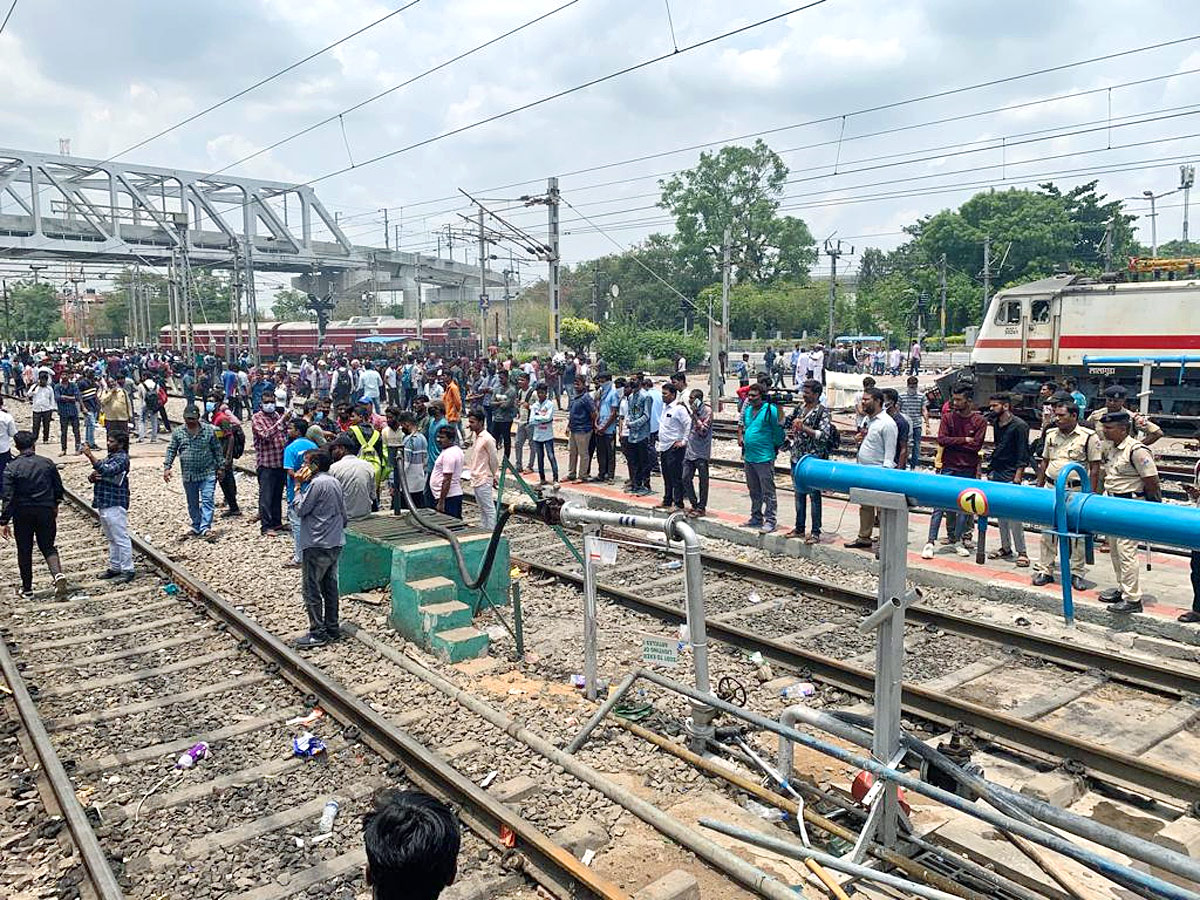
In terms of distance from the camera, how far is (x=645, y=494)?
1402 cm

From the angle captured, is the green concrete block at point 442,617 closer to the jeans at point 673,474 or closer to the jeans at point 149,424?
the jeans at point 673,474

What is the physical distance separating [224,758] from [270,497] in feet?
22.5

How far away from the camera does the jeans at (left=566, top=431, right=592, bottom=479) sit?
14883 mm

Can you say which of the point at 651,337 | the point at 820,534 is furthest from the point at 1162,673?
the point at 651,337

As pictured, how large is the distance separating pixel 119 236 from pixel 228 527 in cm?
6410

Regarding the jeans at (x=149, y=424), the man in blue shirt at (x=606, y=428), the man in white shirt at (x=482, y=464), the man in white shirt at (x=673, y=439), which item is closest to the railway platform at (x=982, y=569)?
the man in white shirt at (x=673, y=439)

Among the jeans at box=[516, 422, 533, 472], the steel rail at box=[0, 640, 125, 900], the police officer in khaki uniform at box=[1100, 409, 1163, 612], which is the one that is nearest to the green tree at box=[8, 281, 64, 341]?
the jeans at box=[516, 422, 533, 472]

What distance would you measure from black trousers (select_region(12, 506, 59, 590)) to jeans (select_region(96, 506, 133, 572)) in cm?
50

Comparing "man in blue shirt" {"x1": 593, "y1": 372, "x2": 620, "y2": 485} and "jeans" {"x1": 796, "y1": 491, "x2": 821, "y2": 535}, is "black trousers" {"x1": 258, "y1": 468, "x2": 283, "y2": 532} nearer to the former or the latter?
"man in blue shirt" {"x1": 593, "y1": 372, "x2": 620, "y2": 485}

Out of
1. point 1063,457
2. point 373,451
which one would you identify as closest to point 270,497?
point 373,451

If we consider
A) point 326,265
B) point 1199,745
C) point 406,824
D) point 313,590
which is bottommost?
point 1199,745

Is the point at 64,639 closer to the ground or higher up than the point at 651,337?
closer to the ground

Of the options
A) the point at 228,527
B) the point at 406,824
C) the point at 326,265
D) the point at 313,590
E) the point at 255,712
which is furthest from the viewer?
the point at 326,265

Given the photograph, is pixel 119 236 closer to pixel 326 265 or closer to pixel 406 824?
pixel 326 265
